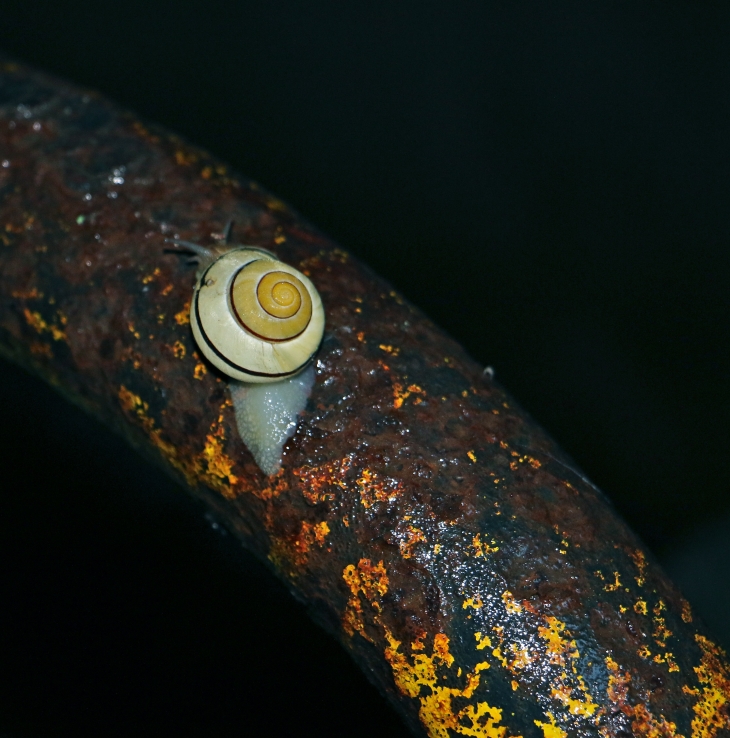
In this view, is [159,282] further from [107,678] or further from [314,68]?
[314,68]

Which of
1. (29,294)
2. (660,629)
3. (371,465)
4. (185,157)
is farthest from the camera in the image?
(185,157)

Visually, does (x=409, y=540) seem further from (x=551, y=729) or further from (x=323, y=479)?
(x=551, y=729)

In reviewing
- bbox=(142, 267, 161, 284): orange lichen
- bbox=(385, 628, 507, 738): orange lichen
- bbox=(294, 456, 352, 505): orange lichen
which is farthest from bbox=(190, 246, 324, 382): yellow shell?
bbox=(385, 628, 507, 738): orange lichen

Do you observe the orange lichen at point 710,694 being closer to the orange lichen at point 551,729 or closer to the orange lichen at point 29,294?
the orange lichen at point 551,729

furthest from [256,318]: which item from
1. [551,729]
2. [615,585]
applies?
[551,729]

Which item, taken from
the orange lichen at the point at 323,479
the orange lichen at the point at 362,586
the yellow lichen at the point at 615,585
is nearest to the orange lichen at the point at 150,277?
the orange lichen at the point at 323,479

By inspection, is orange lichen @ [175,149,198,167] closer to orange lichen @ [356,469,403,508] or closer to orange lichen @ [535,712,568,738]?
orange lichen @ [356,469,403,508]
